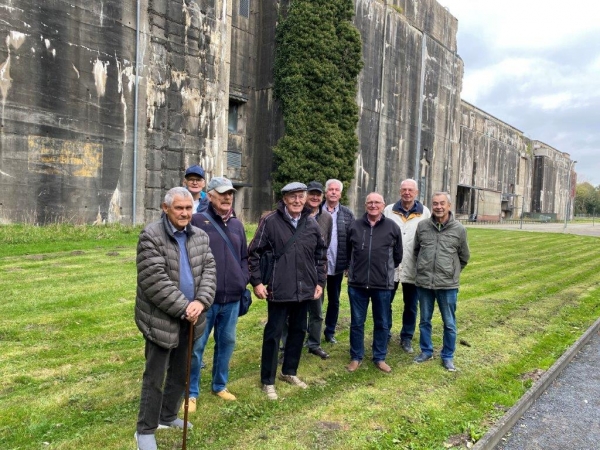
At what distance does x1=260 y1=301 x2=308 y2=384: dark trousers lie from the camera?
4.77m

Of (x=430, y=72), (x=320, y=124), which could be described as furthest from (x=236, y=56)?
(x=430, y=72)

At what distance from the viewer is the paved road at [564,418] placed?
166 inches

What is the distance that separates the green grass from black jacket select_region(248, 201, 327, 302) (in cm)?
108

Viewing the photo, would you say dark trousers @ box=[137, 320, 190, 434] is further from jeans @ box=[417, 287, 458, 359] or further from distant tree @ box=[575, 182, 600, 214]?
distant tree @ box=[575, 182, 600, 214]

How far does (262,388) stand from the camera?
4.86 meters

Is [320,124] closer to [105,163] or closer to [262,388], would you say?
[105,163]

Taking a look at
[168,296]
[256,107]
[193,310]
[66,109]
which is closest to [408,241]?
[193,310]

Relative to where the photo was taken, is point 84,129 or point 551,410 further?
point 84,129

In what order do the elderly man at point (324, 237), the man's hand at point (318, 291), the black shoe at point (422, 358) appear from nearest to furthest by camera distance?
the man's hand at point (318, 291) → the elderly man at point (324, 237) → the black shoe at point (422, 358)

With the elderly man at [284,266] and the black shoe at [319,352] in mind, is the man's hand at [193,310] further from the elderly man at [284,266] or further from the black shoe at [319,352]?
the black shoe at [319,352]

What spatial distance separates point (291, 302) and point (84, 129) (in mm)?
13948

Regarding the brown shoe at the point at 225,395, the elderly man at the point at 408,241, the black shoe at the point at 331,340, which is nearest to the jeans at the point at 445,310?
the elderly man at the point at 408,241

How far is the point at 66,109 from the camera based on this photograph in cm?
1545

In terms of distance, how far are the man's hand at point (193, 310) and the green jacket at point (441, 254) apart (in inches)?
124
